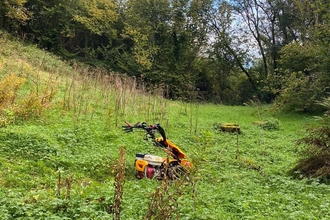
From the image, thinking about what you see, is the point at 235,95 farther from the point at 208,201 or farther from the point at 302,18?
the point at 208,201

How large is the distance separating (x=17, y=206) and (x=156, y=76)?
19.4 metres

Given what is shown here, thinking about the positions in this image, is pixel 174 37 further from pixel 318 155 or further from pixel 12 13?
pixel 318 155

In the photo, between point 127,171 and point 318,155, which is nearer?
point 127,171

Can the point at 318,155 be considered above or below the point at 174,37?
below

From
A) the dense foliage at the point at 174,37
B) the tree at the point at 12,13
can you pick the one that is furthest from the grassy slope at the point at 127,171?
the dense foliage at the point at 174,37

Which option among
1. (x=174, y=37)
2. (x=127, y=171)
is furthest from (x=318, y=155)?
(x=174, y=37)

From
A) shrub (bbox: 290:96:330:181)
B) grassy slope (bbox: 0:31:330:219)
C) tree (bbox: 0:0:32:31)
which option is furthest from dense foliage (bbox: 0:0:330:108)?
shrub (bbox: 290:96:330:181)

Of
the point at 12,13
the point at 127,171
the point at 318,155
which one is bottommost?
the point at 127,171

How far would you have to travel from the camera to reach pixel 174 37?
2316 cm

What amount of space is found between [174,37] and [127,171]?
18984 mm

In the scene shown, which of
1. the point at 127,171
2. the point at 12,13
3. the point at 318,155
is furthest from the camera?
the point at 12,13

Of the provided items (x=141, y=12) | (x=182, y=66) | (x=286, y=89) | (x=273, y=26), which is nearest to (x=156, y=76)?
(x=182, y=66)

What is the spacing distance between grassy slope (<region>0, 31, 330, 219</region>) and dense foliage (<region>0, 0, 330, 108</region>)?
1168 cm

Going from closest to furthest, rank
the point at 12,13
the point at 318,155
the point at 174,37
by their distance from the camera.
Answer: the point at 318,155
the point at 12,13
the point at 174,37
